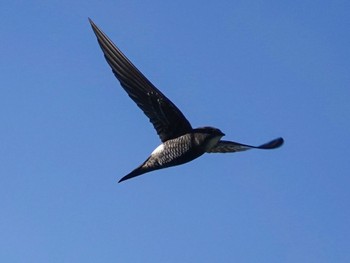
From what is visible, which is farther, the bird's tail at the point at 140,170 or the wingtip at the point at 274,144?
the bird's tail at the point at 140,170

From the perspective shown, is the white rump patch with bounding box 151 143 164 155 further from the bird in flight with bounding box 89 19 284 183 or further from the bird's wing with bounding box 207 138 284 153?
the bird's wing with bounding box 207 138 284 153

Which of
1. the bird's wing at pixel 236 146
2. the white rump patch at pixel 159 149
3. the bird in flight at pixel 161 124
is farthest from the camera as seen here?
the white rump patch at pixel 159 149

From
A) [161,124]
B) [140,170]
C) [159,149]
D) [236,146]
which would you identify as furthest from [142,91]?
[236,146]

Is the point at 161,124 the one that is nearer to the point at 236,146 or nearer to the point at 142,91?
the point at 142,91

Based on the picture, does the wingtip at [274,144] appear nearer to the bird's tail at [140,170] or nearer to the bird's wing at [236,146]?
the bird's wing at [236,146]

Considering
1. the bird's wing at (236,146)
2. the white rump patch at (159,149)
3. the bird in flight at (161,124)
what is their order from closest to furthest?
1. the bird in flight at (161,124)
2. the bird's wing at (236,146)
3. the white rump patch at (159,149)

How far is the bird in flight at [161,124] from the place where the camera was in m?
9.89

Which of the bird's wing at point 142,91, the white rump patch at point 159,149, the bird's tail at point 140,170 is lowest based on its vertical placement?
the bird's tail at point 140,170

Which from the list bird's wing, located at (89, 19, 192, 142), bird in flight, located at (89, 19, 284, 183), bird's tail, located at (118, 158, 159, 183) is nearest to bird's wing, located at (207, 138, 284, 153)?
bird in flight, located at (89, 19, 284, 183)

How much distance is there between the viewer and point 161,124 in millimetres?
10438

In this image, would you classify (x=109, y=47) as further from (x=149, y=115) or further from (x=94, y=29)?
(x=149, y=115)

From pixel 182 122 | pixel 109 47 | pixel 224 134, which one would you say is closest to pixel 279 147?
pixel 224 134

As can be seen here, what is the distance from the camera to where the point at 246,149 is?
12.1 metres

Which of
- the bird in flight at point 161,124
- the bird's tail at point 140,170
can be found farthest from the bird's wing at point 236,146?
the bird's tail at point 140,170
